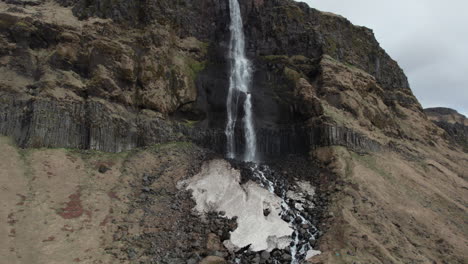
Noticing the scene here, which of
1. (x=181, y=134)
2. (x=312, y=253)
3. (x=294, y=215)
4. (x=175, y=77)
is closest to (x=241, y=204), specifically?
(x=294, y=215)

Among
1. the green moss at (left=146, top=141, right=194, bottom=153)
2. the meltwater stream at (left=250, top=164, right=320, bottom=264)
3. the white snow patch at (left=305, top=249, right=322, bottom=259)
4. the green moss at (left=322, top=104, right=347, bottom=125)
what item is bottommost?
the white snow patch at (left=305, top=249, right=322, bottom=259)

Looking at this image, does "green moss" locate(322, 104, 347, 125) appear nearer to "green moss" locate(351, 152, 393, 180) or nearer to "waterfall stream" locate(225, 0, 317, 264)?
"green moss" locate(351, 152, 393, 180)

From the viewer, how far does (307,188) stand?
101 feet

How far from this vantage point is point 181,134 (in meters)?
36.0

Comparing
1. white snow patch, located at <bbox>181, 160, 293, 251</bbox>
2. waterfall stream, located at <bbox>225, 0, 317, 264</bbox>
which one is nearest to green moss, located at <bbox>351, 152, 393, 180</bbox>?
waterfall stream, located at <bbox>225, 0, 317, 264</bbox>

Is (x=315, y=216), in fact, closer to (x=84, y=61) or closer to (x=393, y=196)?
(x=393, y=196)

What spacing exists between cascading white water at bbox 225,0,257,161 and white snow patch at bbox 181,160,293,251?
733cm

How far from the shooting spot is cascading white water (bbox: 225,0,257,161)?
3859 centimetres

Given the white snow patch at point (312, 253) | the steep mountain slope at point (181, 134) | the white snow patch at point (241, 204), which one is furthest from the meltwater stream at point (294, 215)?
the steep mountain slope at point (181, 134)

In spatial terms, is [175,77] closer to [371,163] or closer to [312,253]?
[371,163]

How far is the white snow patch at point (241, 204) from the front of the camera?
2319 cm

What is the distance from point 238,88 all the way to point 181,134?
1066cm

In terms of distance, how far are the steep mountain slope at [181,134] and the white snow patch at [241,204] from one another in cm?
104

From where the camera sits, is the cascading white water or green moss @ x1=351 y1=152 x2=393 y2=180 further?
the cascading white water
